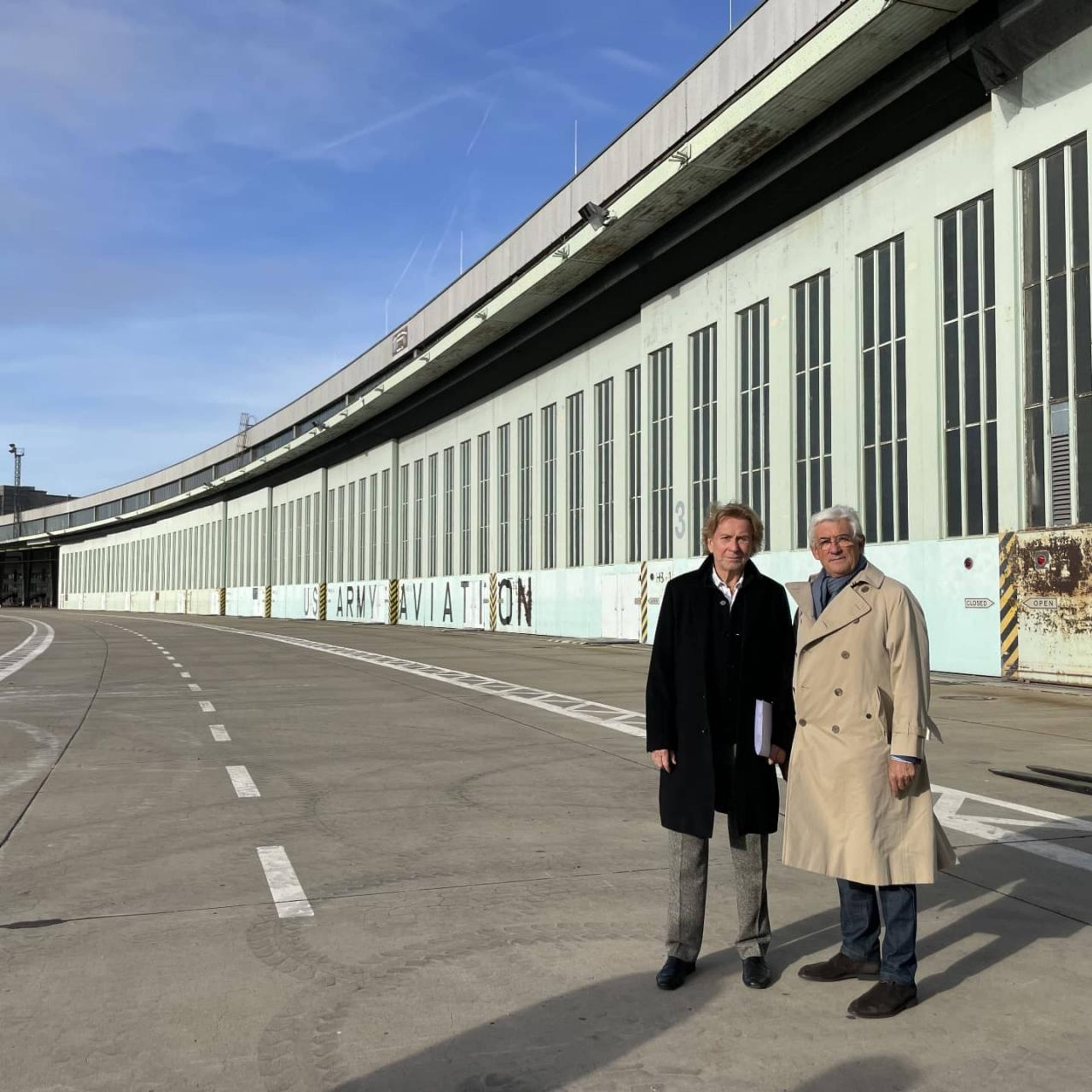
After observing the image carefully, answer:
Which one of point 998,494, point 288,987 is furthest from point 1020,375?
point 288,987

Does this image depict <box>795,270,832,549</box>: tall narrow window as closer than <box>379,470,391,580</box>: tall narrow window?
Yes

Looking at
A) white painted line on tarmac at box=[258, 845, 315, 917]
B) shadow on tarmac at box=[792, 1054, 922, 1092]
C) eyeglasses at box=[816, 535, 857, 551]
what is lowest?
shadow on tarmac at box=[792, 1054, 922, 1092]

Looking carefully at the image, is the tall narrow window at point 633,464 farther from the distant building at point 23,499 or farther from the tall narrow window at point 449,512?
the distant building at point 23,499

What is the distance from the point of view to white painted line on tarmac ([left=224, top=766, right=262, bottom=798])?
8.23m

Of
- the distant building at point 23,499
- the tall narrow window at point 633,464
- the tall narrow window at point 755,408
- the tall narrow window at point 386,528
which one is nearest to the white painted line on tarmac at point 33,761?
the tall narrow window at point 755,408

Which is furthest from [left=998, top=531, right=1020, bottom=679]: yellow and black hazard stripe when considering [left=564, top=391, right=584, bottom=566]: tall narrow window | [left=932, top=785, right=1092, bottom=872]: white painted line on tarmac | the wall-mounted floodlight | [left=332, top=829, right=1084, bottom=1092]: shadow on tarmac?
[left=564, top=391, right=584, bottom=566]: tall narrow window

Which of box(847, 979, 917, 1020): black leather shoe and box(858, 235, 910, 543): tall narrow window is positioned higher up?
box(858, 235, 910, 543): tall narrow window

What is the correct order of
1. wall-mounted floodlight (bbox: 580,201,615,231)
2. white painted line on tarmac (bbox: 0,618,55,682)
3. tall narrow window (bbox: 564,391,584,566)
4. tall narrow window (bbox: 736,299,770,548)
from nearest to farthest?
white painted line on tarmac (bbox: 0,618,55,682)
tall narrow window (bbox: 736,299,770,548)
wall-mounted floodlight (bbox: 580,201,615,231)
tall narrow window (bbox: 564,391,584,566)

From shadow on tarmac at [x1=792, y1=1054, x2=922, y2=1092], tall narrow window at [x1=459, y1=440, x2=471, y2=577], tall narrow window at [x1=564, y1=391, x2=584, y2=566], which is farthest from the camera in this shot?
tall narrow window at [x1=459, y1=440, x2=471, y2=577]

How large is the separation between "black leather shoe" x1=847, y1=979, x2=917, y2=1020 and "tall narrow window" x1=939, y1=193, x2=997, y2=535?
17699mm

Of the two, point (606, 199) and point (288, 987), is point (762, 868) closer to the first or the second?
point (288, 987)

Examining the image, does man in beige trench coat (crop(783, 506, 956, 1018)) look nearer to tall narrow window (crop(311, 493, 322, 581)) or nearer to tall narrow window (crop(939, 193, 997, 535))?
tall narrow window (crop(939, 193, 997, 535))

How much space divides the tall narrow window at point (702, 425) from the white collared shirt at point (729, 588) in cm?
2534

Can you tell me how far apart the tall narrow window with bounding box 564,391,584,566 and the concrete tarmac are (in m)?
27.9
